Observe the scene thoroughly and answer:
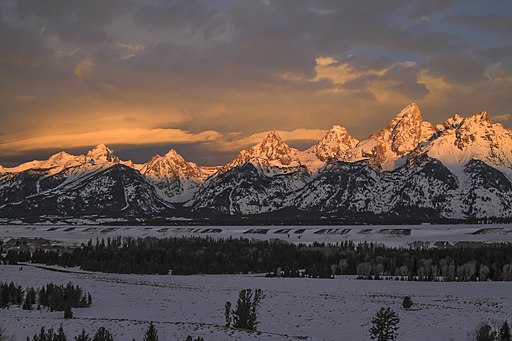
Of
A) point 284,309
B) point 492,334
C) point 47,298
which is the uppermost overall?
point 47,298

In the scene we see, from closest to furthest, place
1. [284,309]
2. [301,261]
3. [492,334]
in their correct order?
[492,334] → [284,309] → [301,261]

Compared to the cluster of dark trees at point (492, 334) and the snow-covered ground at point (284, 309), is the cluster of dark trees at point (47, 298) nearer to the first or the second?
the snow-covered ground at point (284, 309)

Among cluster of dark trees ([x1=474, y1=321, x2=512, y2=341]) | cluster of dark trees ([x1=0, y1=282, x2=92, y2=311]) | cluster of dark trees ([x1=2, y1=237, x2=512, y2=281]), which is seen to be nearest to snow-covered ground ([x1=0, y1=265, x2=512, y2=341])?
cluster of dark trees ([x1=0, y1=282, x2=92, y2=311])

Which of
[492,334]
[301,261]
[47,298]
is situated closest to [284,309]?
[492,334]

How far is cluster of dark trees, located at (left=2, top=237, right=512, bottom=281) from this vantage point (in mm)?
85438

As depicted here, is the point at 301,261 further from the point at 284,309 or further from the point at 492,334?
the point at 492,334

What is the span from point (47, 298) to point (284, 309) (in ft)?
68.4

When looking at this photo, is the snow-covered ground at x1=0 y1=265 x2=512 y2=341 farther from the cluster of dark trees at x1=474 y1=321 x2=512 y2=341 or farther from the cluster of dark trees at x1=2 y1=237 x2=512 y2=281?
the cluster of dark trees at x1=2 y1=237 x2=512 y2=281

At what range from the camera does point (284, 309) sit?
51719 mm

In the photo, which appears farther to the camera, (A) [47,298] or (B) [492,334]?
(A) [47,298]

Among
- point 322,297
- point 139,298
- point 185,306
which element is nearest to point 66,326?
point 185,306

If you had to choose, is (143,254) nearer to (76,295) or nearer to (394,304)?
(76,295)

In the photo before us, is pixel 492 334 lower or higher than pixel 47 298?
lower

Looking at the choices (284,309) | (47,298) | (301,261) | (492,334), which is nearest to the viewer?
(492,334)
